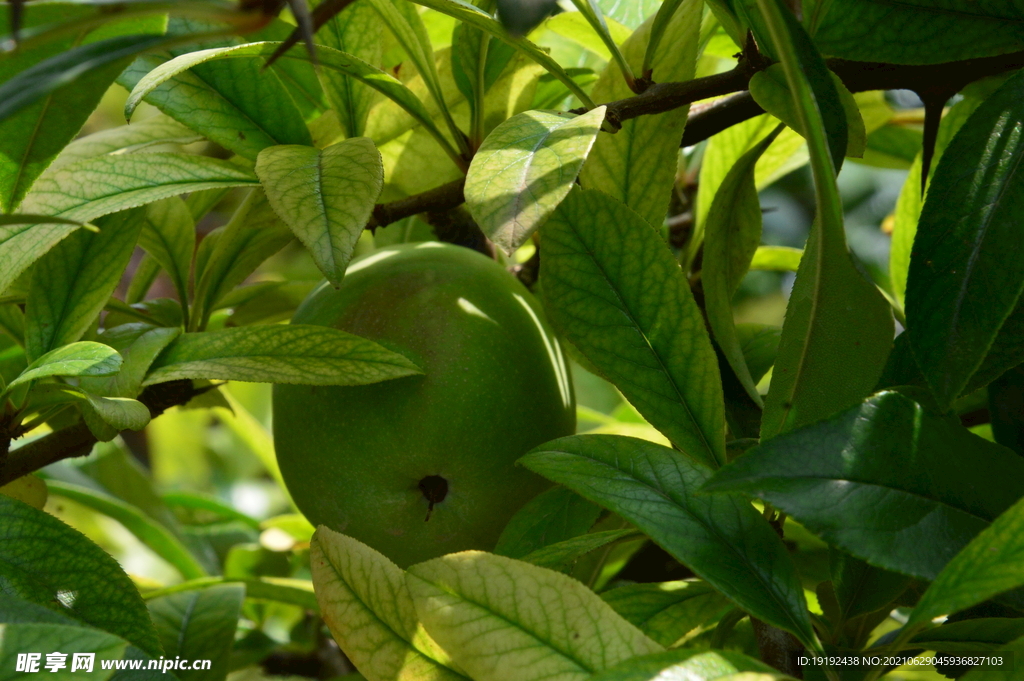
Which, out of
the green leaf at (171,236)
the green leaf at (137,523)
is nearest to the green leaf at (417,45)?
the green leaf at (171,236)

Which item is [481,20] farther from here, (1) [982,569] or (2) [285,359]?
(1) [982,569]

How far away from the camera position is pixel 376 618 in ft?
1.35

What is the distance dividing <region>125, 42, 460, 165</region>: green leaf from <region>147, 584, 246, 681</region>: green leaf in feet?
1.31

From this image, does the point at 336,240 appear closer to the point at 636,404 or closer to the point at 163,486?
the point at 636,404

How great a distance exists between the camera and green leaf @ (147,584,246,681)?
0.64 m

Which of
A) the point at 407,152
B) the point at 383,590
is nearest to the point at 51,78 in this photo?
the point at 383,590

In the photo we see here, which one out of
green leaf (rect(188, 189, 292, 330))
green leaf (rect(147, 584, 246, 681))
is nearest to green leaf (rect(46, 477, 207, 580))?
green leaf (rect(147, 584, 246, 681))

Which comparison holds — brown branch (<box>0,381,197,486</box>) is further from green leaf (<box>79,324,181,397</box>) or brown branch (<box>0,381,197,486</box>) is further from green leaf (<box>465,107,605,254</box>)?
green leaf (<box>465,107,605,254</box>)

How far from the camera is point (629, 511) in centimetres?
38

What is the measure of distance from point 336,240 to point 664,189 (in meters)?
0.23

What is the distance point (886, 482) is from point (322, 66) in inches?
15.1

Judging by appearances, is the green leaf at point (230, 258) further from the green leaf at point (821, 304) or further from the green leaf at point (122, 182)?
the green leaf at point (821, 304)

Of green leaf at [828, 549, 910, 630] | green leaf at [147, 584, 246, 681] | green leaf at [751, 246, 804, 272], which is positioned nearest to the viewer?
green leaf at [828, 549, 910, 630]

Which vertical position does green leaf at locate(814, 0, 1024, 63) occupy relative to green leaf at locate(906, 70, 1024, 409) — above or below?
above
